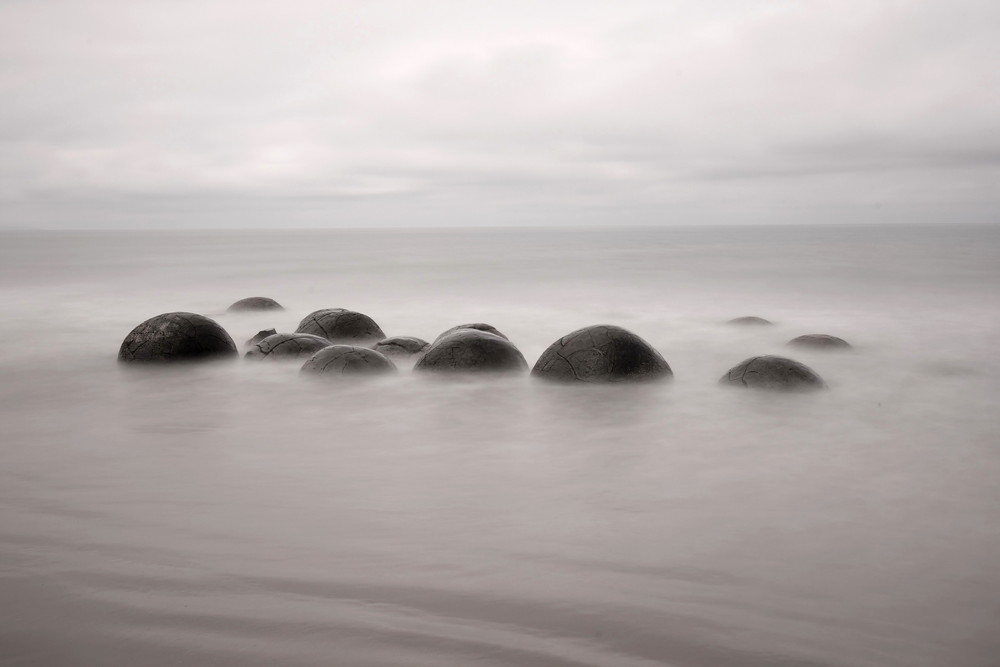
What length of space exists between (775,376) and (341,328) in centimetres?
555

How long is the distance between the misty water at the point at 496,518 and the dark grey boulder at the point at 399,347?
1.08 m

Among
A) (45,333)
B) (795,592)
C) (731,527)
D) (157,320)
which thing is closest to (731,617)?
(795,592)

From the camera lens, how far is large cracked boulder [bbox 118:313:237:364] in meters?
8.96

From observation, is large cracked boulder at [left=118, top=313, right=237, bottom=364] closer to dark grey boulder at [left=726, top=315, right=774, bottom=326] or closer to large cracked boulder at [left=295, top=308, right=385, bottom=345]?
large cracked boulder at [left=295, top=308, right=385, bottom=345]

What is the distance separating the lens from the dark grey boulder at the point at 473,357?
26.5ft

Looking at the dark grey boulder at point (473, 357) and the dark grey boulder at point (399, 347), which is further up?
the dark grey boulder at point (399, 347)

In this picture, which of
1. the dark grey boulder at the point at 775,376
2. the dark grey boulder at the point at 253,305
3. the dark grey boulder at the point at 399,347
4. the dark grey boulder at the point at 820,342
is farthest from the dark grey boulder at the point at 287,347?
the dark grey boulder at the point at 253,305

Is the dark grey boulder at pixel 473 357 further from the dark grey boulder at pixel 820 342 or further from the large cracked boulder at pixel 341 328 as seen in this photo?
the dark grey boulder at pixel 820 342

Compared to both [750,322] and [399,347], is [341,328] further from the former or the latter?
[750,322]

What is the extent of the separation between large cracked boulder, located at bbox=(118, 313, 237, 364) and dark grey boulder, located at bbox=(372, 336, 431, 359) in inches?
68.8

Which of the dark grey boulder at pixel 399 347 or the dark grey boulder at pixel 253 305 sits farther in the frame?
the dark grey boulder at pixel 253 305

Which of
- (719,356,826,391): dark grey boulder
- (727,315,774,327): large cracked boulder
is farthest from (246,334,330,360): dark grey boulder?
(727,315,774,327): large cracked boulder

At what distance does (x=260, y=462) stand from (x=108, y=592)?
2.22 metres

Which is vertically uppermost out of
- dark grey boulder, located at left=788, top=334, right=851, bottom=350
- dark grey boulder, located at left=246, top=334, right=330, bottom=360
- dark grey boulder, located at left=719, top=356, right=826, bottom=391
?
dark grey boulder, located at left=788, top=334, right=851, bottom=350
